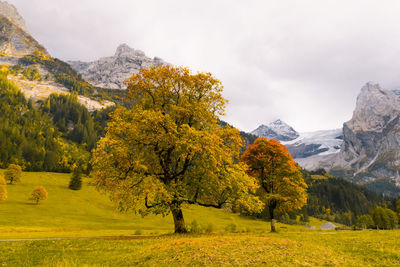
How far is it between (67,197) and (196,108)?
112 metres

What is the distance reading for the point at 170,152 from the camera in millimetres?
28266

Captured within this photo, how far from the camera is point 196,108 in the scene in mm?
28156

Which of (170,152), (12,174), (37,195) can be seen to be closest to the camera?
(170,152)

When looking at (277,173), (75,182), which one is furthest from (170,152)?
(75,182)

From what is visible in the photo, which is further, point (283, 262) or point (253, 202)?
point (253, 202)

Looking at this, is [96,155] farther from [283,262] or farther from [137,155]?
[283,262]

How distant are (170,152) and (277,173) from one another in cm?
2467

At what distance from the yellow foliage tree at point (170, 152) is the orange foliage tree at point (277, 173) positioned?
1530cm

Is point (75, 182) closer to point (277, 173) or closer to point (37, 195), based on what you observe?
point (37, 195)

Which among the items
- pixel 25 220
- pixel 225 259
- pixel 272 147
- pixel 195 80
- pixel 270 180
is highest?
pixel 195 80

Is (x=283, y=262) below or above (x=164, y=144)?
below

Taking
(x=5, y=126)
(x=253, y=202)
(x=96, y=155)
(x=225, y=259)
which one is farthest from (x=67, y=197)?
(x=5, y=126)

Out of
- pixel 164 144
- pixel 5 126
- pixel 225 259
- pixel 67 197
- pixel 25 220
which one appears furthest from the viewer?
pixel 5 126

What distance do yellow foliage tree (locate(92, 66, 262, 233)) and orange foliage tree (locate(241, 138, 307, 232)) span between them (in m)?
15.3
